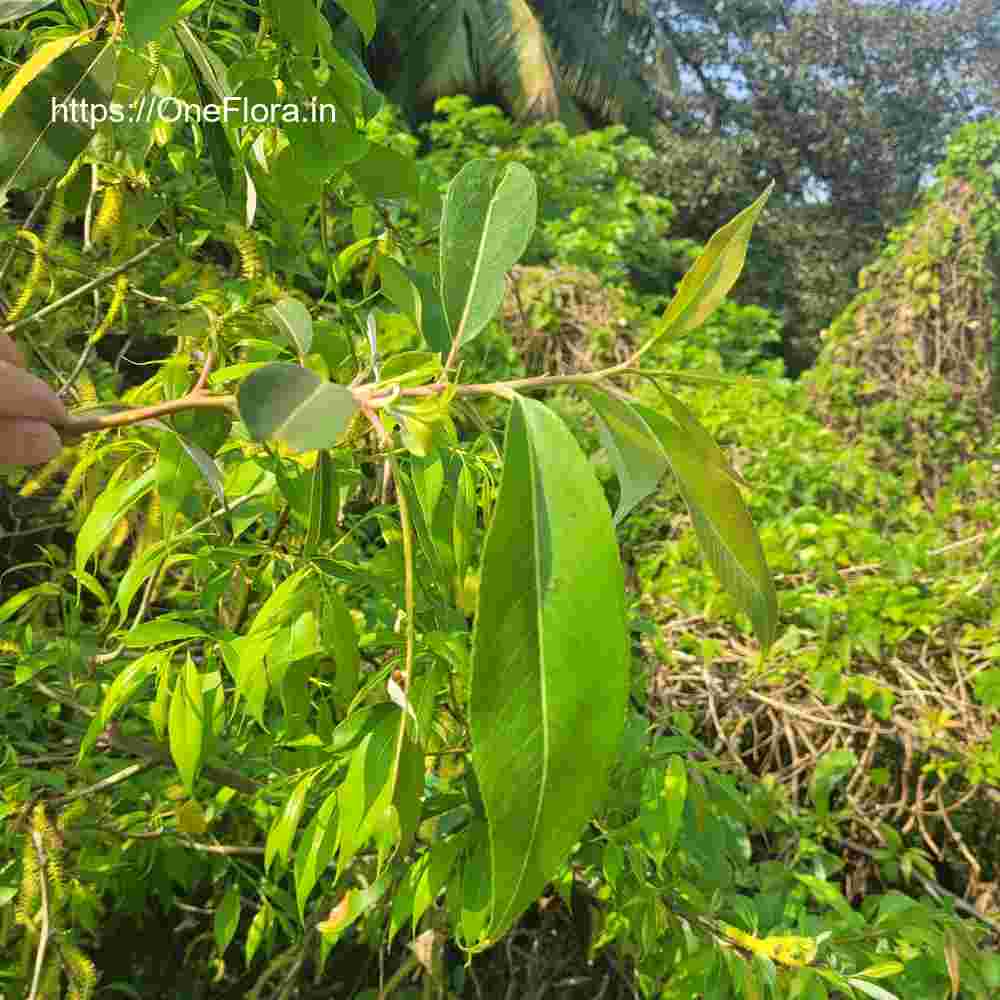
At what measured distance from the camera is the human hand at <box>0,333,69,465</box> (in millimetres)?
348

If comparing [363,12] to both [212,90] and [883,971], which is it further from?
[883,971]

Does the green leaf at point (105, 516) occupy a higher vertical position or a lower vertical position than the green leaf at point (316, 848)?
higher

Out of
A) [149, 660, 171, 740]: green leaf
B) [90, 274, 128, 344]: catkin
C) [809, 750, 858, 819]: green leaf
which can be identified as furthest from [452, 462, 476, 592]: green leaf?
[809, 750, 858, 819]: green leaf

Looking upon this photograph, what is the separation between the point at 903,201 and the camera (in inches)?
452

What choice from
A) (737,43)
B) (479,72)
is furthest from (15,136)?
(737,43)

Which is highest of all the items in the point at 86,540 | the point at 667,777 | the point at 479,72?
the point at 479,72

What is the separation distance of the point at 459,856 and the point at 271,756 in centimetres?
30

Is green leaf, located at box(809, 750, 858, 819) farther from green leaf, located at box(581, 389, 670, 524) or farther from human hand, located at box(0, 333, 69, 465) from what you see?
human hand, located at box(0, 333, 69, 465)

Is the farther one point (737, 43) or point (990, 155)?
point (737, 43)

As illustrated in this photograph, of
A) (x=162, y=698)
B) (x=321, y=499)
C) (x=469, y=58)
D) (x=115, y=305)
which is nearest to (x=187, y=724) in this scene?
(x=162, y=698)

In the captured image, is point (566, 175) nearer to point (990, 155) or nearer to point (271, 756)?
point (990, 155)

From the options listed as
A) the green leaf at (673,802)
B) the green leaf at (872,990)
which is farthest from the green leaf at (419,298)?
the green leaf at (872,990)

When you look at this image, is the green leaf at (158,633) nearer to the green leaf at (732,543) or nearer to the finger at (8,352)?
the finger at (8,352)

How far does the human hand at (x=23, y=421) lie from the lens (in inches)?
13.7
